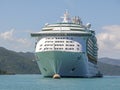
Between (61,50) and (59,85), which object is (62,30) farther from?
(59,85)

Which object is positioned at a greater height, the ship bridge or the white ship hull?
the ship bridge

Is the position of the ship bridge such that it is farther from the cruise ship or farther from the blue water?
the blue water

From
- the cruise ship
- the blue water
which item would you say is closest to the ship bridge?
the cruise ship

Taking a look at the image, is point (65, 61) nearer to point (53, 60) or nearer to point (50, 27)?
point (53, 60)

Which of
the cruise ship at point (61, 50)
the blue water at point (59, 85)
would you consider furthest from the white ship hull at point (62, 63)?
the blue water at point (59, 85)

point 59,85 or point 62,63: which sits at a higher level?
point 59,85

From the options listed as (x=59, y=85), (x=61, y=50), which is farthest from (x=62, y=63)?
(x=59, y=85)

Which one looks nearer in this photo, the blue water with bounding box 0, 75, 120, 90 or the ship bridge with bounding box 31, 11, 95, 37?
the blue water with bounding box 0, 75, 120, 90

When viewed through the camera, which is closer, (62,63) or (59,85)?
(59,85)

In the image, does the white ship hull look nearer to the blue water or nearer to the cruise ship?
the cruise ship

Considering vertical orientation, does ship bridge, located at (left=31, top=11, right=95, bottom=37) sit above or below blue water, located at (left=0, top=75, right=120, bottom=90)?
above

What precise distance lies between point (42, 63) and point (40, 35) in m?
7.04

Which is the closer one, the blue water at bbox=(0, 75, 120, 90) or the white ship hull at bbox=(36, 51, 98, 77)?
the blue water at bbox=(0, 75, 120, 90)

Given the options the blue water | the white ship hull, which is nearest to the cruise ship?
the white ship hull
